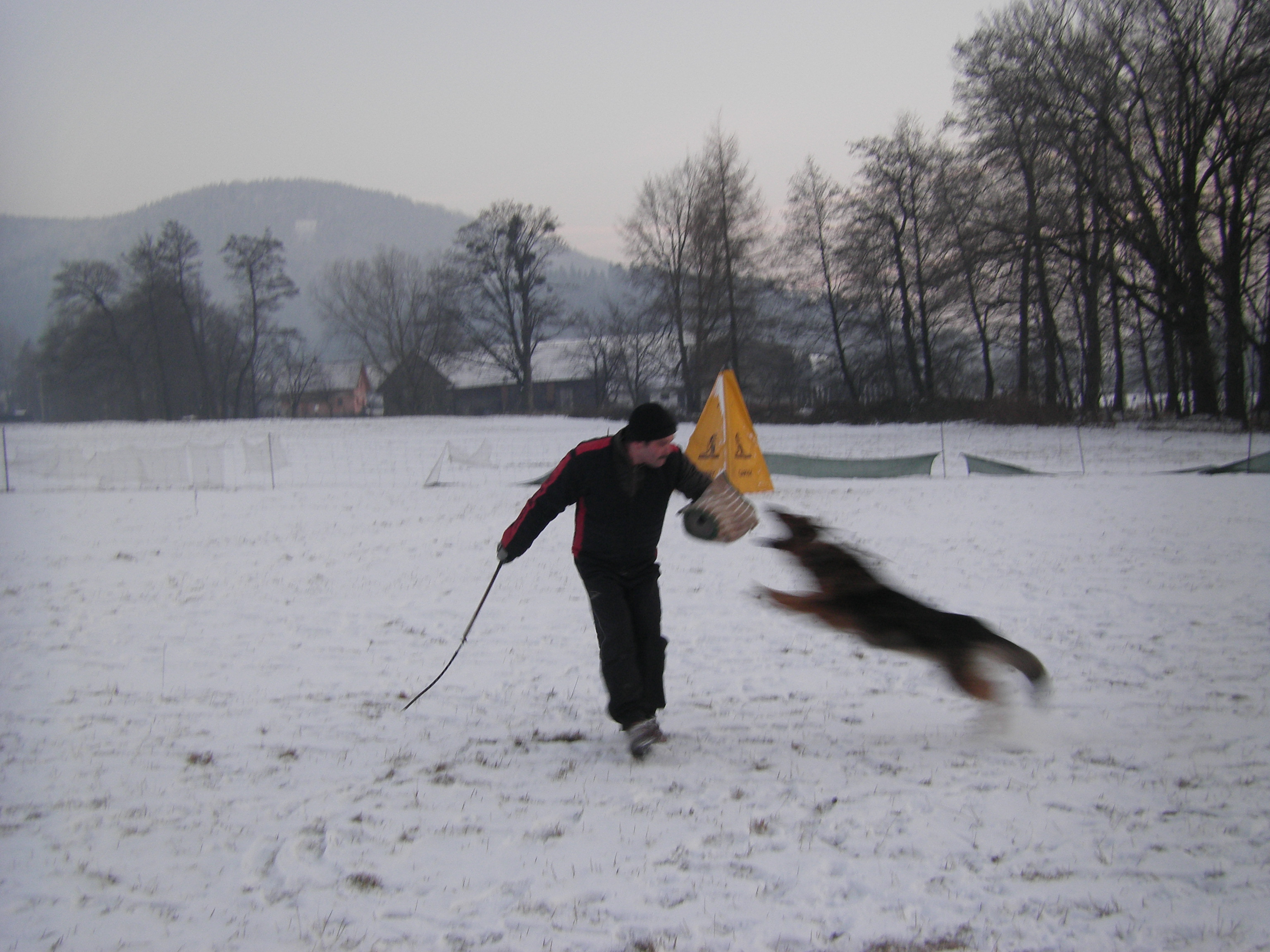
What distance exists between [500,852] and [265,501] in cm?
1310

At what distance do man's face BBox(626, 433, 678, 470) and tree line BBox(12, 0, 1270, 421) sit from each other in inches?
184

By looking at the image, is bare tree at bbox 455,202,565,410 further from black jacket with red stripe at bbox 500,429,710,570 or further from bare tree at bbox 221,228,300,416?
black jacket with red stripe at bbox 500,429,710,570

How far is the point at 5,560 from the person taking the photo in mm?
9133

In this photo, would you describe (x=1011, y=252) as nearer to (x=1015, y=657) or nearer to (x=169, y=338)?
(x=1015, y=657)

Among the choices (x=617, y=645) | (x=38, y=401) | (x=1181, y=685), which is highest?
(x=38, y=401)

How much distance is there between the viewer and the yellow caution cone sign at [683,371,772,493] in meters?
12.3

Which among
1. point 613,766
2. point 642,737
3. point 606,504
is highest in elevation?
point 606,504

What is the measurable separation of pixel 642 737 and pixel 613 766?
0.58 feet

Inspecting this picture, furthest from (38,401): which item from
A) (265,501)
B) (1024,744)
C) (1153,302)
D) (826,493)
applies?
(1153,302)

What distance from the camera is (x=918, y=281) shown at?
103ft

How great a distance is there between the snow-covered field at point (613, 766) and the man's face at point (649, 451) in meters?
1.34

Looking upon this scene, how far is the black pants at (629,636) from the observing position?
3.91m

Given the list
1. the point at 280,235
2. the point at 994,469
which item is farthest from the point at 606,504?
the point at 280,235

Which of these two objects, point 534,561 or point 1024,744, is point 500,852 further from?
point 534,561
